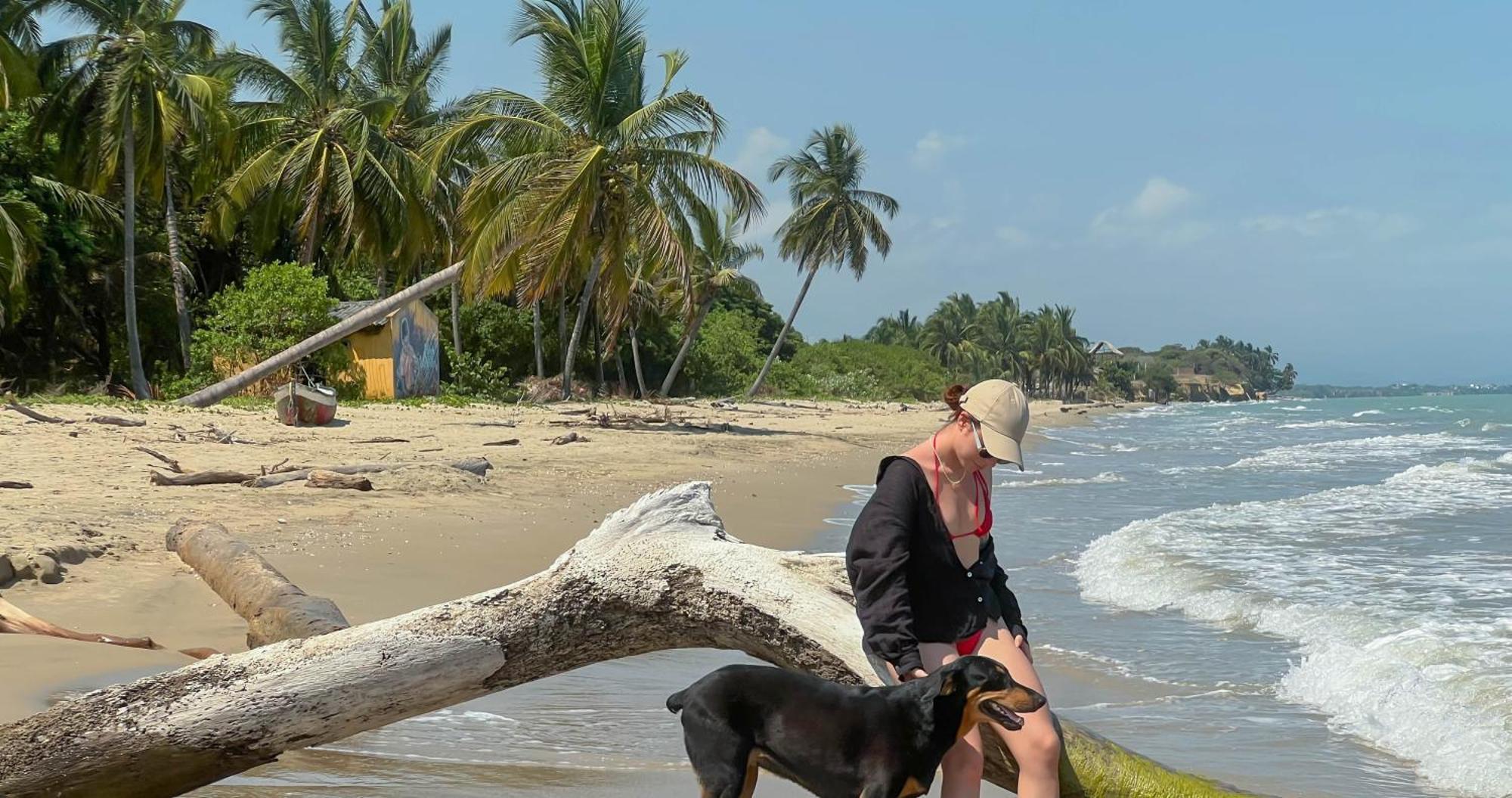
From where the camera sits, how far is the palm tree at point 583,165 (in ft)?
76.8

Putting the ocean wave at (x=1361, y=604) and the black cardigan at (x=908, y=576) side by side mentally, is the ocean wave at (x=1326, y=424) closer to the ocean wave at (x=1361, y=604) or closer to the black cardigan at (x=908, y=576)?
the ocean wave at (x=1361, y=604)

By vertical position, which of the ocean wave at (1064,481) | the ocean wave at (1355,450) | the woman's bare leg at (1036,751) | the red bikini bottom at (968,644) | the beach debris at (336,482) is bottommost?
the ocean wave at (1064,481)

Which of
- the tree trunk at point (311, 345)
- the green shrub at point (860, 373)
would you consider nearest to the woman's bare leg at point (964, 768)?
the tree trunk at point (311, 345)

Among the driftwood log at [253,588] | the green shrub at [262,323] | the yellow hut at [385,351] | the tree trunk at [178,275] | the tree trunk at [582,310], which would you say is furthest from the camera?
the tree trunk at [178,275]

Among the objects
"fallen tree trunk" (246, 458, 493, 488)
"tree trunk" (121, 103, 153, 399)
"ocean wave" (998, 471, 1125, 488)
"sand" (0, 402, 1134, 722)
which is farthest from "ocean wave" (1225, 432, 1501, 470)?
"tree trunk" (121, 103, 153, 399)

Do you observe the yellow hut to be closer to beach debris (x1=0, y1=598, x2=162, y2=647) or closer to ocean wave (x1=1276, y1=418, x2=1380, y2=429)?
beach debris (x1=0, y1=598, x2=162, y2=647)

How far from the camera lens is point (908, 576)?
3.49 meters

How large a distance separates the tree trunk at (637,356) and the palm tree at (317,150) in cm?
1100

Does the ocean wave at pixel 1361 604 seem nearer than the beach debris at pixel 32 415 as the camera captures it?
Yes

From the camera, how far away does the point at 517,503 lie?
11664 millimetres

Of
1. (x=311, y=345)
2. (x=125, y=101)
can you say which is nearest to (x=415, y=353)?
(x=311, y=345)

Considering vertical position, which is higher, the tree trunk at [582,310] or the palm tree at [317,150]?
the palm tree at [317,150]

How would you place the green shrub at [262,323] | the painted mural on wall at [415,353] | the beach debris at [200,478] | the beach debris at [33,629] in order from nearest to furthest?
the beach debris at [33,629], the beach debris at [200,478], the green shrub at [262,323], the painted mural on wall at [415,353]

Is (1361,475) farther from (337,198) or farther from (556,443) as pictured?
(337,198)
